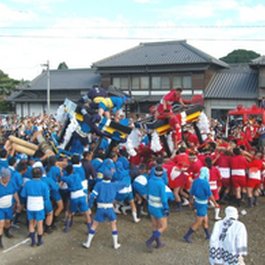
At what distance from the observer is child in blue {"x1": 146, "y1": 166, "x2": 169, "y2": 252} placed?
23.4ft

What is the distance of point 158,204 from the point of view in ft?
23.6

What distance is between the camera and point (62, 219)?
8977 mm

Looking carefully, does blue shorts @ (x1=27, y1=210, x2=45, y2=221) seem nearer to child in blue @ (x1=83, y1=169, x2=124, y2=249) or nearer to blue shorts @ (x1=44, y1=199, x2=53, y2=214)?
blue shorts @ (x1=44, y1=199, x2=53, y2=214)

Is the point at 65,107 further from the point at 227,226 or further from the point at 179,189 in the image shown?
the point at 227,226

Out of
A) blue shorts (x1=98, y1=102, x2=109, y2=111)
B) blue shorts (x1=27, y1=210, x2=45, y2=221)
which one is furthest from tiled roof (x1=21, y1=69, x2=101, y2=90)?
blue shorts (x1=27, y1=210, x2=45, y2=221)

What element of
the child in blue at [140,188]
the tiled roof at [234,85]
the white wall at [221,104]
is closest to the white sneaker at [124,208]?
the child in blue at [140,188]

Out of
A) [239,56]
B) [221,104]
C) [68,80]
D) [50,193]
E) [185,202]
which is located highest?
[239,56]

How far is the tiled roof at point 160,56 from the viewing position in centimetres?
3014

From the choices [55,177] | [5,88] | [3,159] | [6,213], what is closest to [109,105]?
[55,177]

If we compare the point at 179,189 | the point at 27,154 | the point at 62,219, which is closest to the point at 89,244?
the point at 62,219

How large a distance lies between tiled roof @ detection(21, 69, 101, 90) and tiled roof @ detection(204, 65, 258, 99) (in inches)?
408

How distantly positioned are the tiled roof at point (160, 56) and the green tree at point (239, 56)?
23170 mm

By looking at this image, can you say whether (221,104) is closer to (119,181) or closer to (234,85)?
(234,85)

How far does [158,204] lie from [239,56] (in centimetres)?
5064
